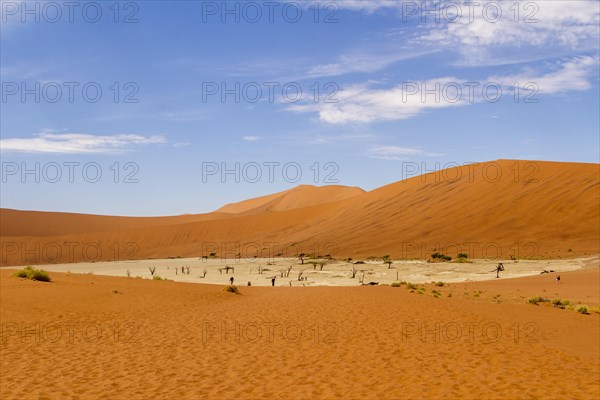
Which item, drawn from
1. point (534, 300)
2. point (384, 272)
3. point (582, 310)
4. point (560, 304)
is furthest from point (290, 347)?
point (384, 272)

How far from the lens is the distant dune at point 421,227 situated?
5094 centimetres

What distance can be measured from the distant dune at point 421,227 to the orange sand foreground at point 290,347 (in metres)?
30.5

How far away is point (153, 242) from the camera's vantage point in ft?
303

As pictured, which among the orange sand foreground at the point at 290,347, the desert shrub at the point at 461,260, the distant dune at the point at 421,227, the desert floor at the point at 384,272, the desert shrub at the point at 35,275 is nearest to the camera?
the orange sand foreground at the point at 290,347

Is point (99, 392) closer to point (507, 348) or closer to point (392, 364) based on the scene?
point (392, 364)

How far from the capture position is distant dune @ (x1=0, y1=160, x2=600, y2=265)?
167 ft

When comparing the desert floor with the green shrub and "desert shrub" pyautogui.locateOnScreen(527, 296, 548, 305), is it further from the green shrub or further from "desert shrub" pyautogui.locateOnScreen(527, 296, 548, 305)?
the green shrub

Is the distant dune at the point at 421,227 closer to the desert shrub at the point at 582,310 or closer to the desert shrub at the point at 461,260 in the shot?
the desert shrub at the point at 461,260

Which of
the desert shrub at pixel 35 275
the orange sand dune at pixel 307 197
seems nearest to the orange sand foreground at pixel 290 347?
the desert shrub at pixel 35 275

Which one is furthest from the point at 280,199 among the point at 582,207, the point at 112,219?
the point at 582,207

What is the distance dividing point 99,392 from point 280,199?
141 m

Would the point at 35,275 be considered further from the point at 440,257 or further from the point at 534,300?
the point at 440,257

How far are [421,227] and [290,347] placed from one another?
48498mm

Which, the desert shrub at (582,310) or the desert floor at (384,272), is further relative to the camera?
the desert floor at (384,272)
